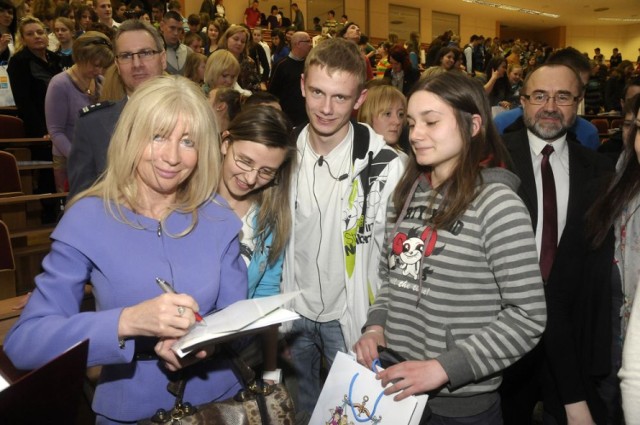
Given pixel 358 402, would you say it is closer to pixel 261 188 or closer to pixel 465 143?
pixel 465 143

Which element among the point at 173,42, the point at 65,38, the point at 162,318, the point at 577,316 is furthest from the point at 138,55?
the point at 65,38

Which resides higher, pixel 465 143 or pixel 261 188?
pixel 465 143

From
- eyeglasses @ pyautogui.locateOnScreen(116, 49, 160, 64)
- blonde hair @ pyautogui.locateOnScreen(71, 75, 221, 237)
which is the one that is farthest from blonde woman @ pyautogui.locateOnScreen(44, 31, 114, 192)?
blonde hair @ pyautogui.locateOnScreen(71, 75, 221, 237)

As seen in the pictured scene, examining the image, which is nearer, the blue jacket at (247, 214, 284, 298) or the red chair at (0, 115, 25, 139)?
the blue jacket at (247, 214, 284, 298)

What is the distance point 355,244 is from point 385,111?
4.22 feet

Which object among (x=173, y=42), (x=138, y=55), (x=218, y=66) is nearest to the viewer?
(x=138, y=55)

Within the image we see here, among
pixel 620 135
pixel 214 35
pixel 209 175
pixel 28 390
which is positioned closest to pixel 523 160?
pixel 209 175

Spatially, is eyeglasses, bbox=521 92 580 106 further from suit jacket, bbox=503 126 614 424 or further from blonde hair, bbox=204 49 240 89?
blonde hair, bbox=204 49 240 89

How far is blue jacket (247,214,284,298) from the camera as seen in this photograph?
1.94 m

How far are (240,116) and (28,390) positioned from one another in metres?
1.37

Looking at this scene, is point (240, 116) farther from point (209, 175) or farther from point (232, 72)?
point (232, 72)

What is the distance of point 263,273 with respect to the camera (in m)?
2.01

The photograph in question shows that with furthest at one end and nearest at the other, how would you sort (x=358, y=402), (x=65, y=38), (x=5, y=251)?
1. (x=65, y=38)
2. (x=5, y=251)
3. (x=358, y=402)

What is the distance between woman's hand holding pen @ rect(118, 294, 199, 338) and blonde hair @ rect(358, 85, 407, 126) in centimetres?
217
